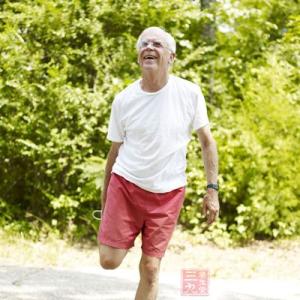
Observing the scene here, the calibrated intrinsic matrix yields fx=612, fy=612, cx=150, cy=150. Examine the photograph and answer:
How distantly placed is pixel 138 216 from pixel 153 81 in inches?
29.7

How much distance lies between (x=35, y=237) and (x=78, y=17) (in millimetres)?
2907

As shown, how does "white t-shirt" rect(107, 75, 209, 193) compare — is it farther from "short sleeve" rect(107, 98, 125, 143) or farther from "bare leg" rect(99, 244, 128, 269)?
"bare leg" rect(99, 244, 128, 269)

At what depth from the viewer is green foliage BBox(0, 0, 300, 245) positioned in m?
7.71

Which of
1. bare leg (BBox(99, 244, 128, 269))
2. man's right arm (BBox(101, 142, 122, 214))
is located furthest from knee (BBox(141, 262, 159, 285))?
man's right arm (BBox(101, 142, 122, 214))

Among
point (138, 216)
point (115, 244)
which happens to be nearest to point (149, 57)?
point (138, 216)

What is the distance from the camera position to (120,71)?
8.02 metres

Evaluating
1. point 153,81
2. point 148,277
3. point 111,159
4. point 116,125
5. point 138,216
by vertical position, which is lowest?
point 148,277

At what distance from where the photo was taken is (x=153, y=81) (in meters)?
3.37

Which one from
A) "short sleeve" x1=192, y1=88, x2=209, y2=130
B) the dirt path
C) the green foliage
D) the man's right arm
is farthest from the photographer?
the green foliage

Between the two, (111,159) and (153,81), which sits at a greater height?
(153,81)

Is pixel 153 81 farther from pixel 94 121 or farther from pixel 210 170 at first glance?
pixel 94 121

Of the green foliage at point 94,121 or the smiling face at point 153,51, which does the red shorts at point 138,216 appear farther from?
the green foliage at point 94,121

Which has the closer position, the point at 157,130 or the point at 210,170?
the point at 157,130

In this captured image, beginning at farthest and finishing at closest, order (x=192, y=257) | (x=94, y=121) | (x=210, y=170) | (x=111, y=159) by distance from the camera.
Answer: (x=94, y=121) → (x=192, y=257) → (x=111, y=159) → (x=210, y=170)
